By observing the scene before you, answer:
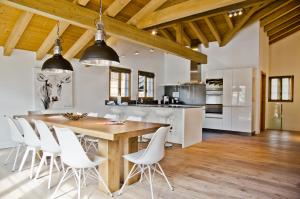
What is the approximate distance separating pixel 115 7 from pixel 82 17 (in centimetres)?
82

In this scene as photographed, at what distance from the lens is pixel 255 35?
23.6 ft

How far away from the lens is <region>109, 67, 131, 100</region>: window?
7090 mm

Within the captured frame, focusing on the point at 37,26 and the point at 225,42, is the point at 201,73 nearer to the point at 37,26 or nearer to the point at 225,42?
the point at 225,42

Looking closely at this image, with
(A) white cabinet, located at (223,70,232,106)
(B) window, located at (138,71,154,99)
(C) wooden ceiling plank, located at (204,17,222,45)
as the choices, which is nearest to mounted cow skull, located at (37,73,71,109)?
(B) window, located at (138,71,154,99)

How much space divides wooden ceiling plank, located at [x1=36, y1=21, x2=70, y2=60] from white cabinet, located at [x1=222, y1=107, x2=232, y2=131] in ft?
18.2

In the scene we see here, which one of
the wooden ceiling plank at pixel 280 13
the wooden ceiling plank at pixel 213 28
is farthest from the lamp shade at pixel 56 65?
the wooden ceiling plank at pixel 280 13

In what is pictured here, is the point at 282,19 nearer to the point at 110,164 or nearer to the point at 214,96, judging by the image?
the point at 214,96

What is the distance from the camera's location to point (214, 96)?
25.5ft

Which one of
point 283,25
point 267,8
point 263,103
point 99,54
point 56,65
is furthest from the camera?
point 263,103

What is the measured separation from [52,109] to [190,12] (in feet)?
13.8

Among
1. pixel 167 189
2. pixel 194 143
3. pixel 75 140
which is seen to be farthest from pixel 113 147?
pixel 194 143

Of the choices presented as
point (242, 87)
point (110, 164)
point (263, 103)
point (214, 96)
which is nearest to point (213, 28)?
point (242, 87)

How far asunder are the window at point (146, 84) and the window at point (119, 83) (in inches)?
25.2

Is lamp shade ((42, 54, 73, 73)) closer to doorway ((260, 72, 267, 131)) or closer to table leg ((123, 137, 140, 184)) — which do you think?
table leg ((123, 137, 140, 184))
